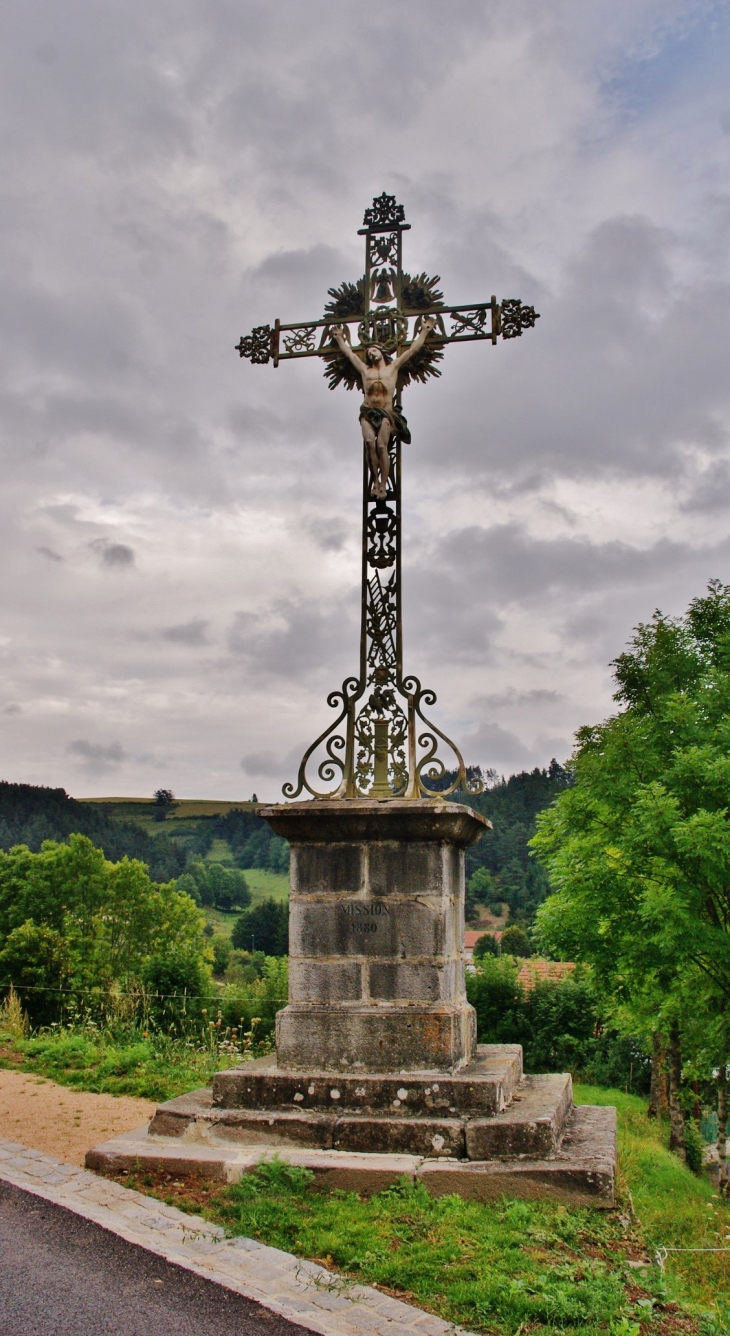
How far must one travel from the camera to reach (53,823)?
5228 cm

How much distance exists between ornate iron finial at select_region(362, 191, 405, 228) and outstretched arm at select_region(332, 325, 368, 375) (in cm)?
84

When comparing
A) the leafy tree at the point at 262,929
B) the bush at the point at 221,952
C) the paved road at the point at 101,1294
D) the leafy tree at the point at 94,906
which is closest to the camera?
the paved road at the point at 101,1294

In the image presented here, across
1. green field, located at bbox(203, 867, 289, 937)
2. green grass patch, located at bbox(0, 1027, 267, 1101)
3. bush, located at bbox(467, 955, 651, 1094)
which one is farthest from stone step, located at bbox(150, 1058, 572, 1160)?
green field, located at bbox(203, 867, 289, 937)

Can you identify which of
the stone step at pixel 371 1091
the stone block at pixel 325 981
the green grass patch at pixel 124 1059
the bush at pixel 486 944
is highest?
the stone block at pixel 325 981

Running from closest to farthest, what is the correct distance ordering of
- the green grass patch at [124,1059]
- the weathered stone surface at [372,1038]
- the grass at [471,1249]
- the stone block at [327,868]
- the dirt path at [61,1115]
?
the grass at [471,1249] → the weathered stone surface at [372,1038] → the stone block at [327,868] → the dirt path at [61,1115] → the green grass patch at [124,1059]

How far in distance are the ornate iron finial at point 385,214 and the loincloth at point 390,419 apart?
1521 millimetres

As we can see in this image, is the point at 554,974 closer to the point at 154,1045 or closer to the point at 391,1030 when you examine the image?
the point at 154,1045

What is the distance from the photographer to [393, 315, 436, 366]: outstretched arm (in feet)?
22.4

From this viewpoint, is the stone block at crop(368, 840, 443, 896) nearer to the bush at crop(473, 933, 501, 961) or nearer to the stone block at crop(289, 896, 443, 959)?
the stone block at crop(289, 896, 443, 959)

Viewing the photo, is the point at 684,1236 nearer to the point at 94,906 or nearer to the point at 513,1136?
the point at 513,1136

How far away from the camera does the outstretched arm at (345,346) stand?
687cm

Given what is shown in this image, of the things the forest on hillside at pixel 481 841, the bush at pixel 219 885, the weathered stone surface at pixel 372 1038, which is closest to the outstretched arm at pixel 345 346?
the weathered stone surface at pixel 372 1038

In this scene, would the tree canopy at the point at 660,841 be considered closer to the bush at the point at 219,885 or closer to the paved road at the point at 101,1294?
the paved road at the point at 101,1294

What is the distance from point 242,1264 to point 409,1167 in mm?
1144
